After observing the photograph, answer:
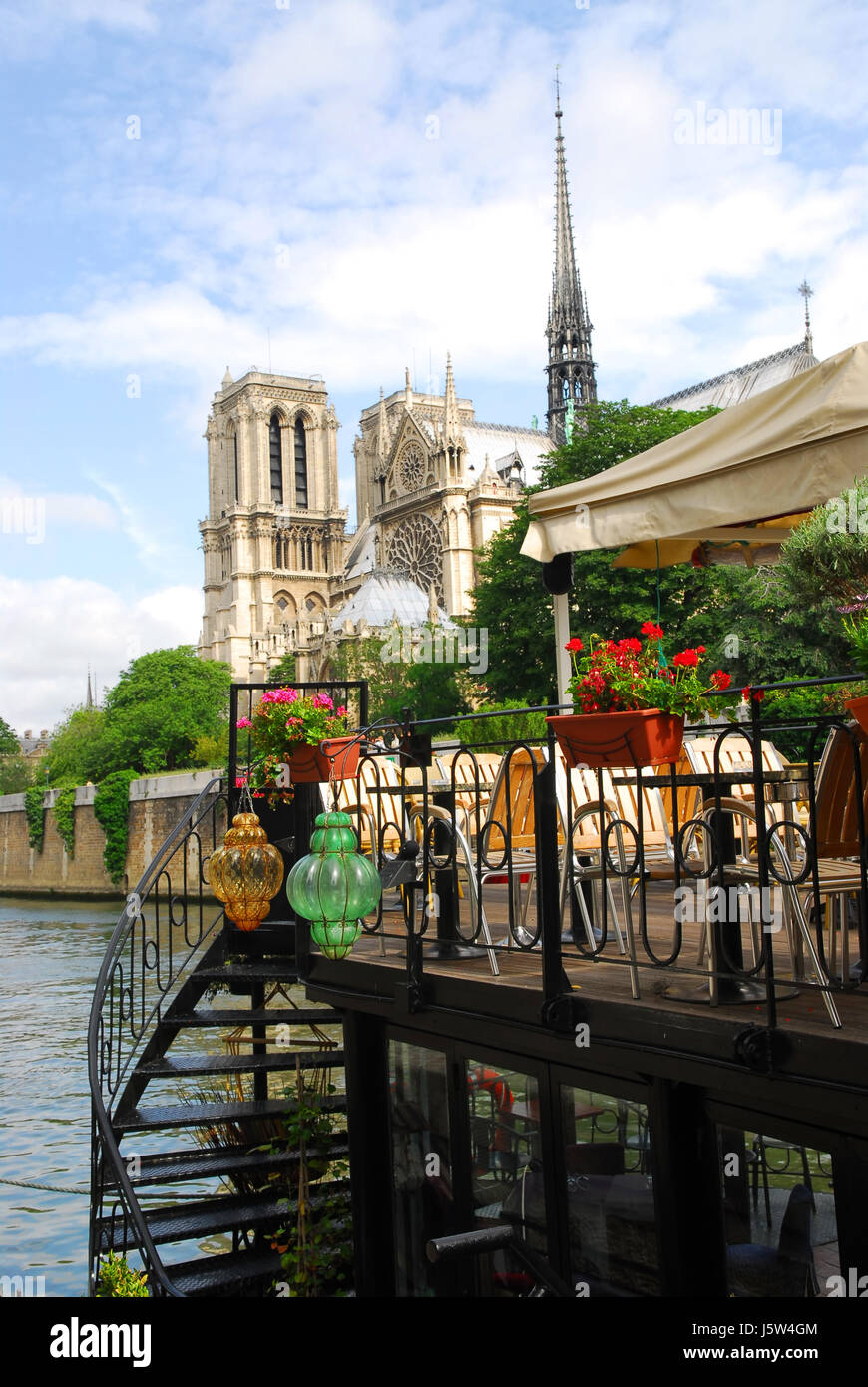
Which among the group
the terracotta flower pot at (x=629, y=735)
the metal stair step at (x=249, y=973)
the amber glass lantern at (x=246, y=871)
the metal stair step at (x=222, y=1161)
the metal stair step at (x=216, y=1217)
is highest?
the terracotta flower pot at (x=629, y=735)

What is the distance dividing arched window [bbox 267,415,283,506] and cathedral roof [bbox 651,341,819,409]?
45.2 metres

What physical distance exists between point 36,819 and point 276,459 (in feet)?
181

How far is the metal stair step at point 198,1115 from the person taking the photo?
8.52m

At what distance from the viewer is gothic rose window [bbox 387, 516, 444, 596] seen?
270ft

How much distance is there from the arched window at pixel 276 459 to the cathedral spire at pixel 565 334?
92.4ft

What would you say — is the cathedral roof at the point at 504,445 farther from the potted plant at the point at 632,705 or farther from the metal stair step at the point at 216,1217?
the potted plant at the point at 632,705

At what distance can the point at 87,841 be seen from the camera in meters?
56.7

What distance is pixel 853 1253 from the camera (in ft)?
13.3

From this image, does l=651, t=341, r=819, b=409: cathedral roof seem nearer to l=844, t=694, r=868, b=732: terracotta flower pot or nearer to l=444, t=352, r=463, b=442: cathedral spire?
l=444, t=352, r=463, b=442: cathedral spire

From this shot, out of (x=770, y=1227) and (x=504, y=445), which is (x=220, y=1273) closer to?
(x=770, y=1227)

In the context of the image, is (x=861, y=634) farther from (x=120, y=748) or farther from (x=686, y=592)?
(x=120, y=748)

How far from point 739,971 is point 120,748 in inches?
2458

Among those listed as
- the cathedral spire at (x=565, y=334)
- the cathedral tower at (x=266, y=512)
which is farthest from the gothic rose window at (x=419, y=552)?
the cathedral tower at (x=266, y=512)
